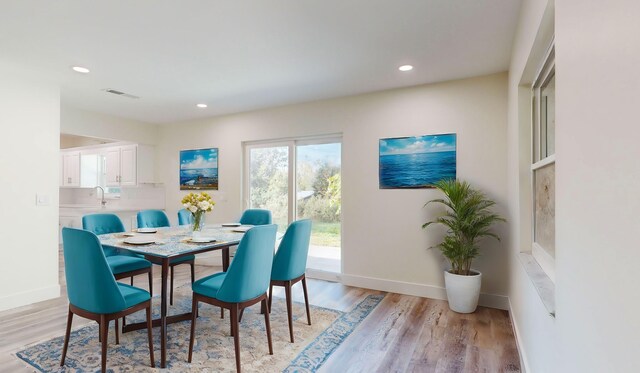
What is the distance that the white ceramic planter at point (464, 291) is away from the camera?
10.3 ft

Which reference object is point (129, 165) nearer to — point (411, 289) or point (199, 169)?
point (199, 169)

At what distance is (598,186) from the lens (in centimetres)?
85

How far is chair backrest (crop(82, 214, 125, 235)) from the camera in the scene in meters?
3.10

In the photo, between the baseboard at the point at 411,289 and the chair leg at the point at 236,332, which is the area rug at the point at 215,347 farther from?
the baseboard at the point at 411,289

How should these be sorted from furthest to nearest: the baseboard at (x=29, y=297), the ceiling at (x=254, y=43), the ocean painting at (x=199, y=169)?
the ocean painting at (x=199, y=169)
the baseboard at (x=29, y=297)
the ceiling at (x=254, y=43)

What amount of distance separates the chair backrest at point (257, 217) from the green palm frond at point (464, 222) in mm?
1880

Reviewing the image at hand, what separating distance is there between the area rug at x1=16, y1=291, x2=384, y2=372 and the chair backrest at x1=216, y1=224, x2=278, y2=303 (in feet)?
1.62

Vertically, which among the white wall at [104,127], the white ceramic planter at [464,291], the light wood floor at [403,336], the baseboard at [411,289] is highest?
the white wall at [104,127]

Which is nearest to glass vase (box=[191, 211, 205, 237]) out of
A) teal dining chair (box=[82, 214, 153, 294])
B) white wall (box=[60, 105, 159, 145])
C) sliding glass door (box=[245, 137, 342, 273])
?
teal dining chair (box=[82, 214, 153, 294])

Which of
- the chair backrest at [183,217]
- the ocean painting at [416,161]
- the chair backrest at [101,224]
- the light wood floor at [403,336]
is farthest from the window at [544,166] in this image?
the chair backrest at [101,224]

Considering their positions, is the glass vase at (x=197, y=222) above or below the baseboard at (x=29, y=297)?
above

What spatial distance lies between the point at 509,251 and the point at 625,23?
289cm

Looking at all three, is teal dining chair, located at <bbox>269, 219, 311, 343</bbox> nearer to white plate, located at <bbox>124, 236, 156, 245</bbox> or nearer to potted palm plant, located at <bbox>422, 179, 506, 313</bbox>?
white plate, located at <bbox>124, 236, 156, 245</bbox>

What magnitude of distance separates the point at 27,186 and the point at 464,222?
4629mm
